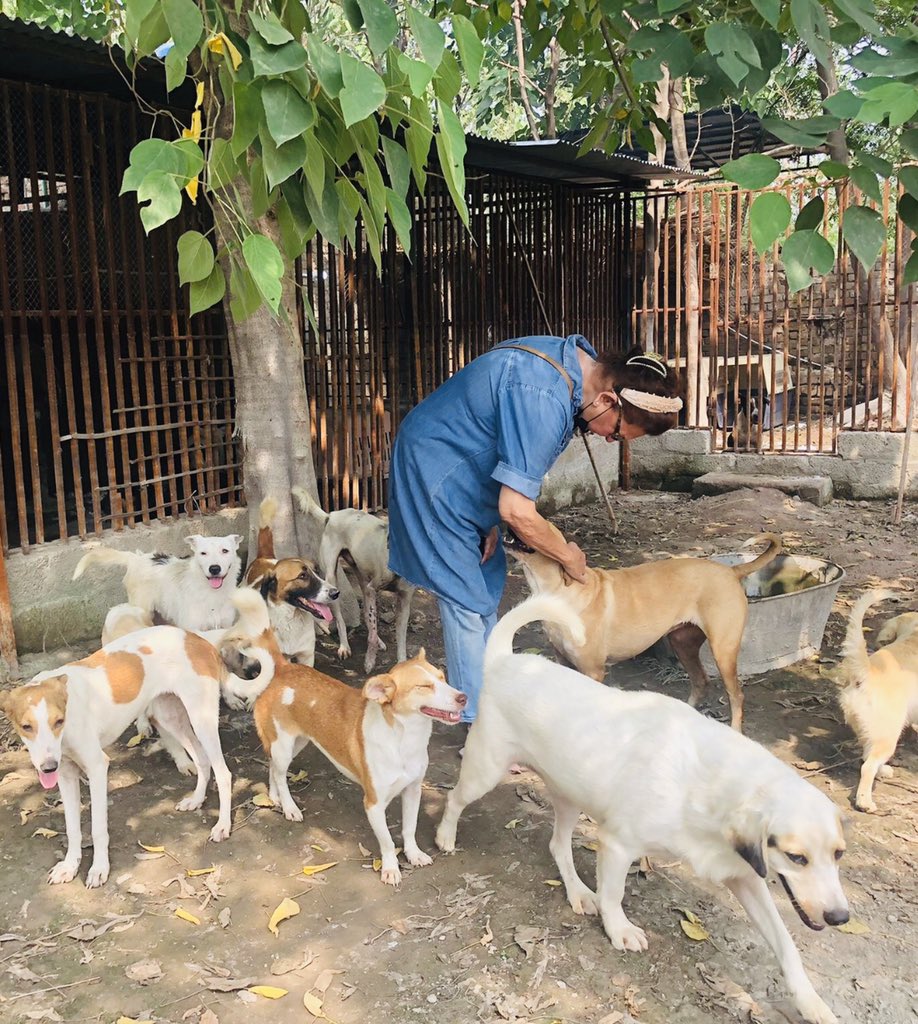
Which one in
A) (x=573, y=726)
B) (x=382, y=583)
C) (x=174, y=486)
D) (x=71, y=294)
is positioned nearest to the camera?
(x=573, y=726)

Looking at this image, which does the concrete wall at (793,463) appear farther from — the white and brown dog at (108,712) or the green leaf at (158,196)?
the green leaf at (158,196)

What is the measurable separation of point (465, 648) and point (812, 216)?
88.1 inches

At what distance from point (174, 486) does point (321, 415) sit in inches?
61.6

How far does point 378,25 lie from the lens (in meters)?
2.05

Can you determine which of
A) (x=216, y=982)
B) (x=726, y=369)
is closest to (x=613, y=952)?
(x=216, y=982)

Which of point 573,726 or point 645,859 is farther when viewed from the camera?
point 645,859

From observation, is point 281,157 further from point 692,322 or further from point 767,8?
point 692,322

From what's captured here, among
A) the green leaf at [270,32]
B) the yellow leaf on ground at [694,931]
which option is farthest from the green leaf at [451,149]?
the yellow leaf on ground at [694,931]

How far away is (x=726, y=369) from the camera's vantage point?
1139 cm

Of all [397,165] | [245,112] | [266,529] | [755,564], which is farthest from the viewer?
[266,529]

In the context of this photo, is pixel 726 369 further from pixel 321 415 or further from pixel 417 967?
pixel 417 967

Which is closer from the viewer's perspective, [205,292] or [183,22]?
[183,22]

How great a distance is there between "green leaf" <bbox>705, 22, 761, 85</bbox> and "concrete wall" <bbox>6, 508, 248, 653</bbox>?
4674 millimetres

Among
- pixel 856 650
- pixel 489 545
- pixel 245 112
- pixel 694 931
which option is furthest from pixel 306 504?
pixel 245 112
